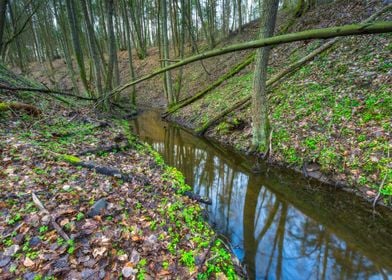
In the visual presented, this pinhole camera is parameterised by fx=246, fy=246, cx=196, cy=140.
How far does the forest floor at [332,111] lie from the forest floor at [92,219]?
351 cm

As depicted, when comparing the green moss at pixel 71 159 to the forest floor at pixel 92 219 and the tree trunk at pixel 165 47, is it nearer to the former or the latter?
the forest floor at pixel 92 219

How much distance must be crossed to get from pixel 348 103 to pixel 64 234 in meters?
7.49

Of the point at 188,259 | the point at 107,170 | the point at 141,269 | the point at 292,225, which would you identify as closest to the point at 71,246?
the point at 141,269

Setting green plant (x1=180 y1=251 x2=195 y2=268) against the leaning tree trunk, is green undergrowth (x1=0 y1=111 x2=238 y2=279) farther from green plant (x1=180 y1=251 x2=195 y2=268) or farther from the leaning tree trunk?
the leaning tree trunk

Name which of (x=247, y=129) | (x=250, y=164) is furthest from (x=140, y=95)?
(x=250, y=164)

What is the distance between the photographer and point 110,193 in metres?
4.22

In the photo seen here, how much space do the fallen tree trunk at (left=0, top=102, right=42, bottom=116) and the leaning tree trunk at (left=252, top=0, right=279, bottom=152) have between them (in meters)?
6.33

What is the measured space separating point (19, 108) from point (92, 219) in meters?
4.99

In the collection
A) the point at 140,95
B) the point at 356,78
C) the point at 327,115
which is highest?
the point at 356,78

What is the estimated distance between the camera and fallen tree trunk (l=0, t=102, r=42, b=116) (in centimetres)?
625

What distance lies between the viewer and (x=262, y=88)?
7203 millimetres

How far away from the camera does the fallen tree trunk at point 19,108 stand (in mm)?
6247

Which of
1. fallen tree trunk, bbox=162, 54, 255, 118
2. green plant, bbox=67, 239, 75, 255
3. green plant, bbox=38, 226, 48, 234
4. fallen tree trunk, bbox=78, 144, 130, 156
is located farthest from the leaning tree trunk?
fallen tree trunk, bbox=162, 54, 255, 118

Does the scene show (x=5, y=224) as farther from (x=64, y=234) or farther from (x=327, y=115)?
(x=327, y=115)
